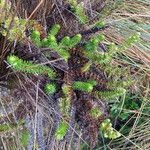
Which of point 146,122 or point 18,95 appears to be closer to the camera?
point 18,95

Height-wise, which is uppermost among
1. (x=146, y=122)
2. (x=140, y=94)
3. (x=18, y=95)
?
(x=18, y=95)

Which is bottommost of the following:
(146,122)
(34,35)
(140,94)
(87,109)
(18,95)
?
(146,122)

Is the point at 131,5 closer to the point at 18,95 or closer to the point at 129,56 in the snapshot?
the point at 129,56

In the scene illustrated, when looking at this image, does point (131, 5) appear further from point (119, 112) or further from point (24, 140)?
point (24, 140)

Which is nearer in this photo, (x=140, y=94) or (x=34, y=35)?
(x=34, y=35)

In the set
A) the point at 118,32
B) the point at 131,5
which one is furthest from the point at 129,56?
the point at 131,5

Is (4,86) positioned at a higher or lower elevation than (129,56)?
higher

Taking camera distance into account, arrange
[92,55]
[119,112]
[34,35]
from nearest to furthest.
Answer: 1. [34,35]
2. [92,55]
3. [119,112]

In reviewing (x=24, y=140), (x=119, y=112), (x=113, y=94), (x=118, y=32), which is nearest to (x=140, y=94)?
(x=119, y=112)

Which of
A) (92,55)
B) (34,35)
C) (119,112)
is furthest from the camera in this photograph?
(119,112)
